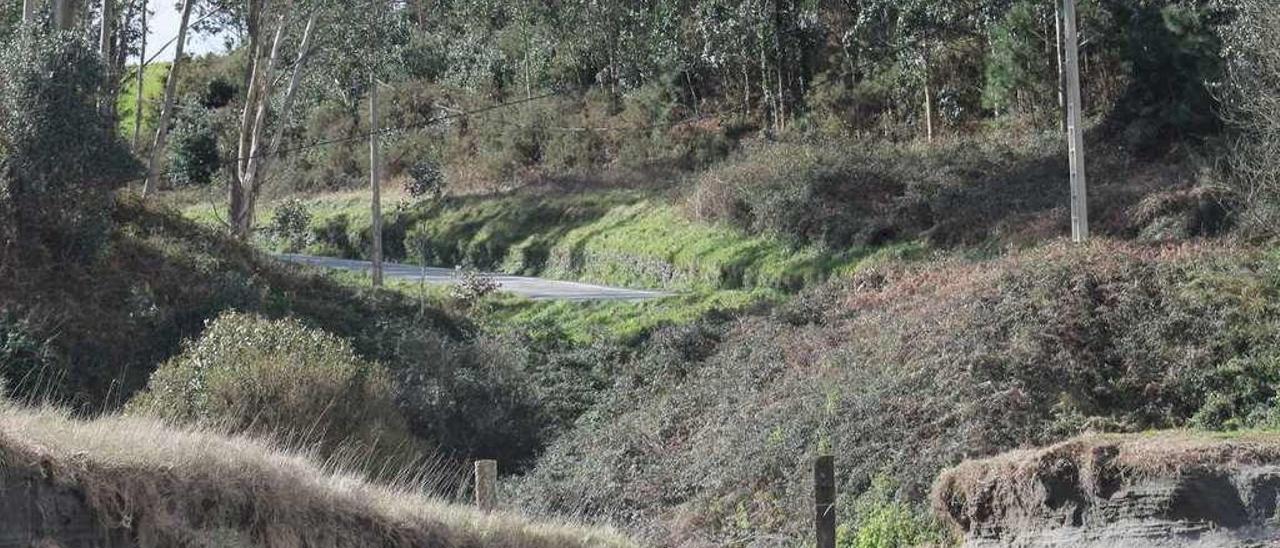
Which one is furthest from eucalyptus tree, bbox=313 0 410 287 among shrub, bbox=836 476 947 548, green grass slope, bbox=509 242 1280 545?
shrub, bbox=836 476 947 548

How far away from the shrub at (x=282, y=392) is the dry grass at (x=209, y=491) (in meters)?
5.64

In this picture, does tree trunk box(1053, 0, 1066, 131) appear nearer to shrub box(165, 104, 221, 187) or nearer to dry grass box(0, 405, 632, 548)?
dry grass box(0, 405, 632, 548)

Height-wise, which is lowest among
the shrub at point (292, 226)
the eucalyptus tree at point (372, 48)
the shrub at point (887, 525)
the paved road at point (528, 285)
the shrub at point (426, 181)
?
the shrub at point (887, 525)

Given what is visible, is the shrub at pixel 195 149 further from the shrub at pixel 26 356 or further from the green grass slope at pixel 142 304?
the shrub at pixel 26 356

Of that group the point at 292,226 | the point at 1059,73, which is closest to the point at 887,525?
the point at 1059,73

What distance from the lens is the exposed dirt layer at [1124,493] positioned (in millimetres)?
19078

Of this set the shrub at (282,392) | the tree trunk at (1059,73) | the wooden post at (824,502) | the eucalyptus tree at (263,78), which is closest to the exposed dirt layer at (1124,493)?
the wooden post at (824,502)

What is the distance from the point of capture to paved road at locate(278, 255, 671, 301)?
42656mm

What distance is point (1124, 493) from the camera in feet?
64.8

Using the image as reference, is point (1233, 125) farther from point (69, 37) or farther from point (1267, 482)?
point (69, 37)

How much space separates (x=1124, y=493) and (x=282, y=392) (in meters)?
11.0

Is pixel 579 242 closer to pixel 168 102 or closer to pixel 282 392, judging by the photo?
pixel 168 102

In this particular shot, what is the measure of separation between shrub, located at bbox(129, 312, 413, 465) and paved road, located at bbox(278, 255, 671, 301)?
16687mm

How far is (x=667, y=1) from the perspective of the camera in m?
56.5
